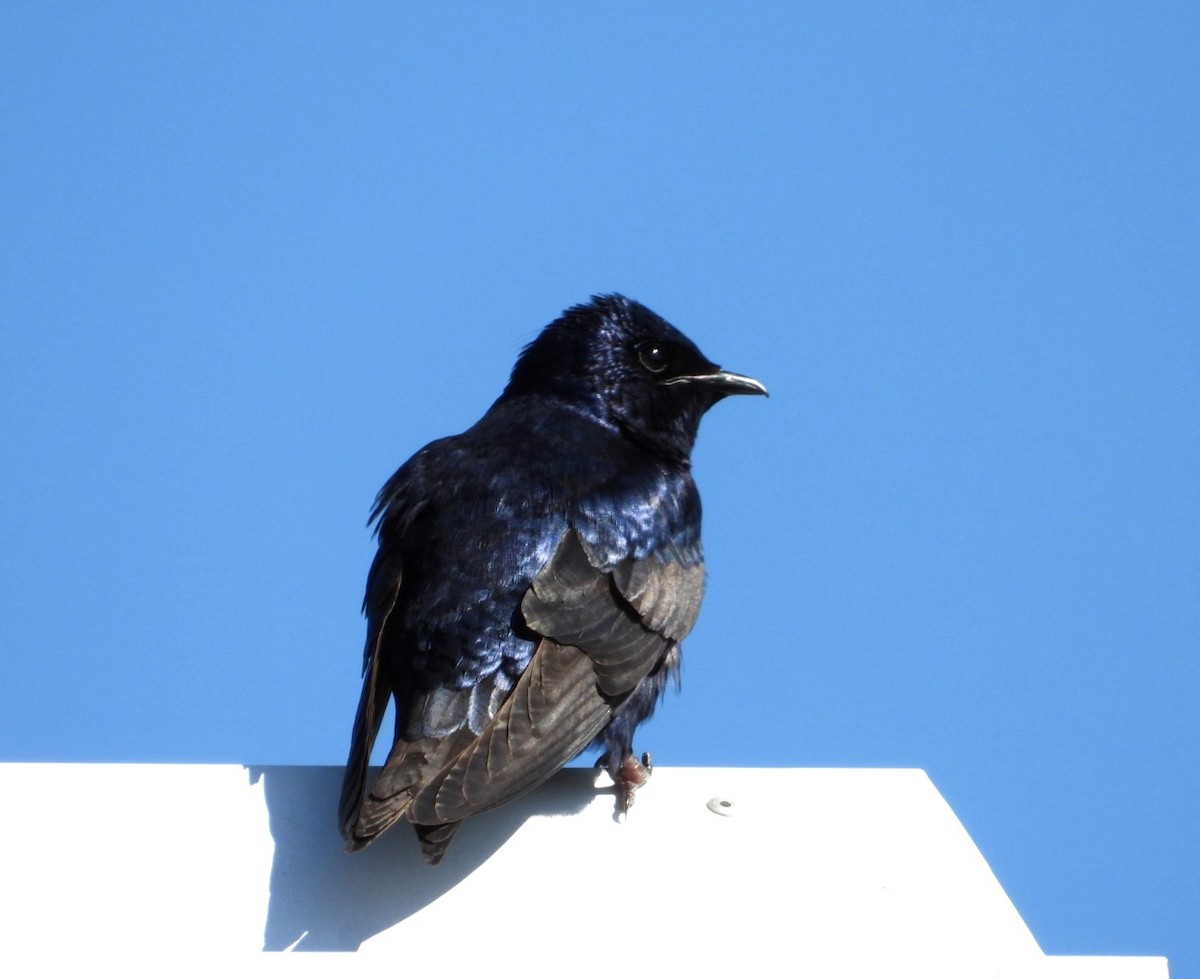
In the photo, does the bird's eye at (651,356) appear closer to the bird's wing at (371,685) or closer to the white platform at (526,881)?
the bird's wing at (371,685)

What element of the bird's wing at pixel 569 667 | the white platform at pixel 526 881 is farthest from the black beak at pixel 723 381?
the white platform at pixel 526 881

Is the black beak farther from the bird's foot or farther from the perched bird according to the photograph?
the bird's foot

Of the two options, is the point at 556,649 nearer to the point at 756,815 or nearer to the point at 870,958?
the point at 756,815

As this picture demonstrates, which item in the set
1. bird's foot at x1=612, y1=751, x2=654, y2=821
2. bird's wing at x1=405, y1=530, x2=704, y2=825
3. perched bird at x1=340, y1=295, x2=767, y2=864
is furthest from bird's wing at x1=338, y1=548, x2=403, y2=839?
bird's foot at x1=612, y1=751, x2=654, y2=821

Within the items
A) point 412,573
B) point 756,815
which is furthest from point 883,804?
point 412,573

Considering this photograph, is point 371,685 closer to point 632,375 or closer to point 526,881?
point 526,881

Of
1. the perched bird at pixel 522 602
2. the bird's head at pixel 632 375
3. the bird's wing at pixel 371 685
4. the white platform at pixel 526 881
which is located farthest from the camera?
the bird's head at pixel 632 375

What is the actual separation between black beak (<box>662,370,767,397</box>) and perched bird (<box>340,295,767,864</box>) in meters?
0.11

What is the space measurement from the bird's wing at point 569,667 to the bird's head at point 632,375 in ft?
1.72

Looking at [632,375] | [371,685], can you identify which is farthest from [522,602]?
[632,375]

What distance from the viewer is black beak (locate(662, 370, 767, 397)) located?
4.24 meters

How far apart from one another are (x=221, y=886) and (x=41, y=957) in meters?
0.30

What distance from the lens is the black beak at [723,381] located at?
4.24 m

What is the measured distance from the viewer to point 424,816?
274 cm
